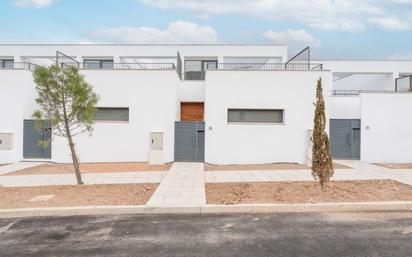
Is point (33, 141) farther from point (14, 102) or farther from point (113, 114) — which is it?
point (113, 114)

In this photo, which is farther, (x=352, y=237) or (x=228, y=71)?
(x=228, y=71)

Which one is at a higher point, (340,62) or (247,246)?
(340,62)

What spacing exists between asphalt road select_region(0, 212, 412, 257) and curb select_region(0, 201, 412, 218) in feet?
0.84

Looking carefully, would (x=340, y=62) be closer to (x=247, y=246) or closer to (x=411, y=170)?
(x=411, y=170)

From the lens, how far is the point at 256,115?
14562 millimetres

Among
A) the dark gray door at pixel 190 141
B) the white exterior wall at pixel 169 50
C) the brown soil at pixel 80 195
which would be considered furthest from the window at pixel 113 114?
the white exterior wall at pixel 169 50

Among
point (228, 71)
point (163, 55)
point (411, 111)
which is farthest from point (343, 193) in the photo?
point (163, 55)

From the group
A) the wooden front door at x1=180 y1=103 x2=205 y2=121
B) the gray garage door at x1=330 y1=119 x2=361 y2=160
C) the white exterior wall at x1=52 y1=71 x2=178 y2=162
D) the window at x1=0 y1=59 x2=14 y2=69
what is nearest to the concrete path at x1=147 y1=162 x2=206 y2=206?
the white exterior wall at x1=52 y1=71 x2=178 y2=162

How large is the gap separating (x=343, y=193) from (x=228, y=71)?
27.2ft

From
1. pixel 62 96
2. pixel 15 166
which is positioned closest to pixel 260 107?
pixel 62 96

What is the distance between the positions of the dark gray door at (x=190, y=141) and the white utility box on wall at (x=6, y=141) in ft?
27.2

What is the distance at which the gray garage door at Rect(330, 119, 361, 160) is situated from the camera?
15.5 meters

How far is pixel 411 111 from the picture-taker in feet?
49.7

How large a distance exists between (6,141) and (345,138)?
1748cm
